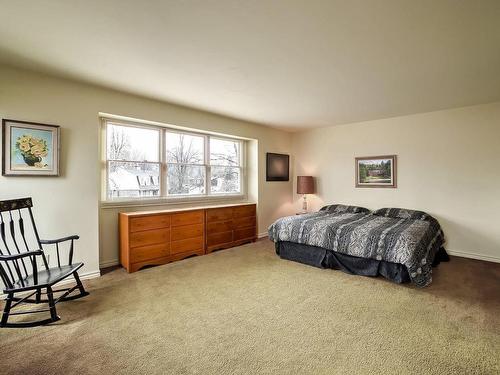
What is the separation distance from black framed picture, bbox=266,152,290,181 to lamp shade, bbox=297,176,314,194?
0.49m

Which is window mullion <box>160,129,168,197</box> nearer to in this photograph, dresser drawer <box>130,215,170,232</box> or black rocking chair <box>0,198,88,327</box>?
dresser drawer <box>130,215,170,232</box>

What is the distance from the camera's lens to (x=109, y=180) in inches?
146

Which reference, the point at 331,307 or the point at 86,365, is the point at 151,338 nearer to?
the point at 86,365

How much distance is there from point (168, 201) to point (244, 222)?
1513 millimetres

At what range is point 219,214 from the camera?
4477 mm

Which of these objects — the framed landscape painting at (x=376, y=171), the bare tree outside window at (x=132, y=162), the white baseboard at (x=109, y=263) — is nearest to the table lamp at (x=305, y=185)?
the framed landscape painting at (x=376, y=171)

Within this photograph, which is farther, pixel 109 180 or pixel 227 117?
pixel 227 117

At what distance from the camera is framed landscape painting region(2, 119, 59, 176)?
263 cm

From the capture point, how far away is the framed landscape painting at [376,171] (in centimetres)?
478

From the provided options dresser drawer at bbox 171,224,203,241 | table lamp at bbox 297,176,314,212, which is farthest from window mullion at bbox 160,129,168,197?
table lamp at bbox 297,176,314,212

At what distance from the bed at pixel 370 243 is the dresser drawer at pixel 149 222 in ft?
5.53

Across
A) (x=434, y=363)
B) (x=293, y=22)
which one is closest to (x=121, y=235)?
(x=293, y=22)

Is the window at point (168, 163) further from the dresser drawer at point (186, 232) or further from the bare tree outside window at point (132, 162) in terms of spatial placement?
the dresser drawer at point (186, 232)

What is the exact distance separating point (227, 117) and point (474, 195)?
4.34 m
